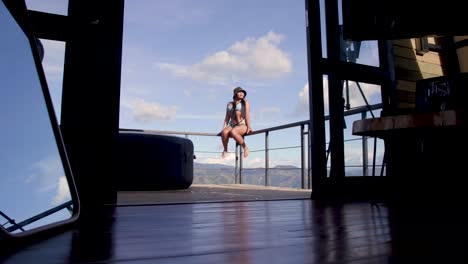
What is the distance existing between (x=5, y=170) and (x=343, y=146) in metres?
1.55

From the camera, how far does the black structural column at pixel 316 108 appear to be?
1731 millimetres

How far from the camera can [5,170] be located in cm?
56

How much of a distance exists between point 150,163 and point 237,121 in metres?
1.59

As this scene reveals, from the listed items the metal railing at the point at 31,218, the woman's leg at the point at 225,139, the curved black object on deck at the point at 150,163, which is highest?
the woman's leg at the point at 225,139

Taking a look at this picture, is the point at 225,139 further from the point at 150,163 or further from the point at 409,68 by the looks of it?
the point at 409,68

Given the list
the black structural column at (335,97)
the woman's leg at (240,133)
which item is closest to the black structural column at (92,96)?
the black structural column at (335,97)

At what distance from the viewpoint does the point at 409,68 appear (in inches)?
94.0

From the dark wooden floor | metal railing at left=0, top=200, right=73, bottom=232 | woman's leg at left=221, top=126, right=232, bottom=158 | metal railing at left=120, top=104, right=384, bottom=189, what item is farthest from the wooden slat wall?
woman's leg at left=221, top=126, right=232, bottom=158

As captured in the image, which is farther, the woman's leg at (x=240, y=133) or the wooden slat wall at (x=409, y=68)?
the woman's leg at (x=240, y=133)

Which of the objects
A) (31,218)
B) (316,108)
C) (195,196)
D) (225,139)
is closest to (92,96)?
(31,218)

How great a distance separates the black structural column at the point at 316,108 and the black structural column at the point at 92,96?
92 centimetres

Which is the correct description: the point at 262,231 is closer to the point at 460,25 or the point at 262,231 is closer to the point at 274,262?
the point at 274,262

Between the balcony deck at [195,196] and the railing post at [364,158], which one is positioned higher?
the railing post at [364,158]

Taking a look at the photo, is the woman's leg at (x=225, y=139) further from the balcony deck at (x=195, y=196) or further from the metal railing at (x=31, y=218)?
the metal railing at (x=31, y=218)
